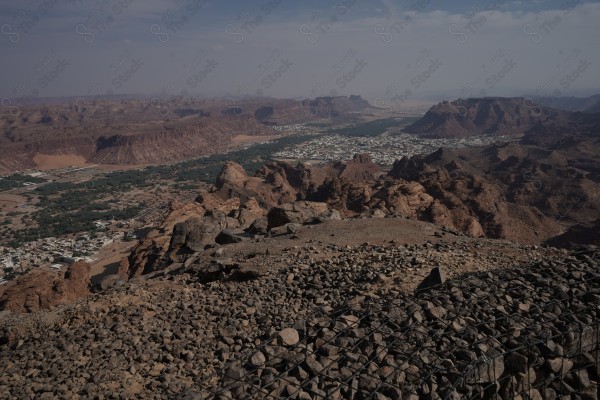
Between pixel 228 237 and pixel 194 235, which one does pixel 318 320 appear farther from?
pixel 194 235

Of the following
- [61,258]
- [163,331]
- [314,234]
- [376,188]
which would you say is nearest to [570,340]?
[163,331]

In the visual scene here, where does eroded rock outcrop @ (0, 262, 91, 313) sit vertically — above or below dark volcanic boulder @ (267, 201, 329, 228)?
below

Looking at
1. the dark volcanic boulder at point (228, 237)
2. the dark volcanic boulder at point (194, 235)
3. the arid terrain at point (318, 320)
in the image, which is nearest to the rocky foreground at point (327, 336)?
the arid terrain at point (318, 320)

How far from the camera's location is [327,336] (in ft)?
21.1

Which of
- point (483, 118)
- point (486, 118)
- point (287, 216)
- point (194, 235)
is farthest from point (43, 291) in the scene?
point (483, 118)

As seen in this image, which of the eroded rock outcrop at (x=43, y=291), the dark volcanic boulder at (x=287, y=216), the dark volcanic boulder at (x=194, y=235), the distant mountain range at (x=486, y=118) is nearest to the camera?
the eroded rock outcrop at (x=43, y=291)

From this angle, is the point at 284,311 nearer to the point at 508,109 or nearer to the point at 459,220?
the point at 459,220

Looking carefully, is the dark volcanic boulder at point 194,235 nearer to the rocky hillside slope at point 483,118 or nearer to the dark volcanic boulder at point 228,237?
the dark volcanic boulder at point 228,237

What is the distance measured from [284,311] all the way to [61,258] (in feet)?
132

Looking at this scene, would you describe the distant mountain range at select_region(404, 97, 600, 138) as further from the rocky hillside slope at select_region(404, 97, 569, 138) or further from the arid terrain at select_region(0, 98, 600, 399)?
the arid terrain at select_region(0, 98, 600, 399)

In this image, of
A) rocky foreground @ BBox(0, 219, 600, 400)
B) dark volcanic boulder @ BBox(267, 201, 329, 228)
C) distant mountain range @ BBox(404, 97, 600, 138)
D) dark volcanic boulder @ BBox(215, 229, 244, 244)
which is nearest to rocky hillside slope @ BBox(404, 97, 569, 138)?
distant mountain range @ BBox(404, 97, 600, 138)

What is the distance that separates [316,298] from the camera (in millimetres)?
9984

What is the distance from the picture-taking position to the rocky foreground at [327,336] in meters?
5.56

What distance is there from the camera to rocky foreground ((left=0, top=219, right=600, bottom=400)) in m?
5.56
